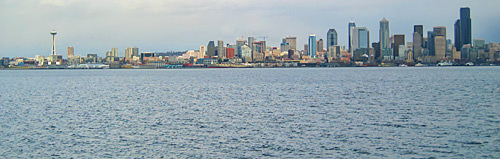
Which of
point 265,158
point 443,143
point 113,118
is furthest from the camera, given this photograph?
point 113,118

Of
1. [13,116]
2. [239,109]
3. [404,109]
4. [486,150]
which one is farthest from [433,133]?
[13,116]

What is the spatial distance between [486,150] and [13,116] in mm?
33840

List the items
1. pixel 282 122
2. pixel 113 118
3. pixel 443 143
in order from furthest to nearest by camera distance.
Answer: pixel 113 118, pixel 282 122, pixel 443 143

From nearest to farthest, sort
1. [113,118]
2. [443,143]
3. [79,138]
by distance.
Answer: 1. [443,143]
2. [79,138]
3. [113,118]

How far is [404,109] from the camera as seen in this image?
42.5m

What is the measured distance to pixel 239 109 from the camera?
43.5 m

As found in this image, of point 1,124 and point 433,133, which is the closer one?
Answer: point 433,133

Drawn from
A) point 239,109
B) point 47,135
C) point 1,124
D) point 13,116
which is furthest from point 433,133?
point 13,116

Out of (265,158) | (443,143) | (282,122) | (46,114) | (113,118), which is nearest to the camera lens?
(265,158)

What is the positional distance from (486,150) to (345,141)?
6.71m

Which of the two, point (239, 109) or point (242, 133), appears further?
point (239, 109)

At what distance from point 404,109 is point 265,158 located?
2333 cm

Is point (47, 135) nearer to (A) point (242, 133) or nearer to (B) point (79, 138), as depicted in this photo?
(B) point (79, 138)

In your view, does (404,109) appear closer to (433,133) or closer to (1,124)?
(433,133)
